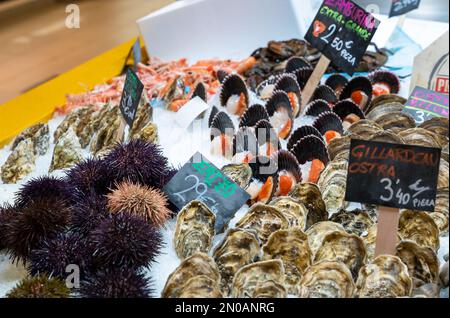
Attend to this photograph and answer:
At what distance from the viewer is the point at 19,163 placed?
1821 mm

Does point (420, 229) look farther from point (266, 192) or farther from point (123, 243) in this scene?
point (123, 243)

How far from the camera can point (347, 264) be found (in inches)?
48.5

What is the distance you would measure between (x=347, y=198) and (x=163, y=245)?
0.48 m

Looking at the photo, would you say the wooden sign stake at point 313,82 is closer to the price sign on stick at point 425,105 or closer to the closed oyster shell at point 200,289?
the price sign on stick at point 425,105

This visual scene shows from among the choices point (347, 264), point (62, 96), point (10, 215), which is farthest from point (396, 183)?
point (62, 96)

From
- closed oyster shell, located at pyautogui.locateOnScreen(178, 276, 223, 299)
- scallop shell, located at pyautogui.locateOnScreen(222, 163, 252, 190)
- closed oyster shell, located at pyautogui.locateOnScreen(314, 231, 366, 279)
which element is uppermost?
scallop shell, located at pyautogui.locateOnScreen(222, 163, 252, 190)

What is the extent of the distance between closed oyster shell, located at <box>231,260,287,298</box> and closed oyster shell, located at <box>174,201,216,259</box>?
0.66 feet

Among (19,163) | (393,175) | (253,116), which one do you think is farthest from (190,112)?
(393,175)

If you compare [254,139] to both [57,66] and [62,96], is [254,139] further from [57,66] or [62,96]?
[57,66]

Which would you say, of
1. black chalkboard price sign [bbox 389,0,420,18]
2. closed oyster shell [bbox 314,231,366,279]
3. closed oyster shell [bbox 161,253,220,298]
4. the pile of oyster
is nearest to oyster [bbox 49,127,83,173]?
the pile of oyster

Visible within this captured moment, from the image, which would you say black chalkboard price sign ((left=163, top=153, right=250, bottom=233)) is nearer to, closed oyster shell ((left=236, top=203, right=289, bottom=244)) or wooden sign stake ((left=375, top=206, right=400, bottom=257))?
closed oyster shell ((left=236, top=203, right=289, bottom=244))

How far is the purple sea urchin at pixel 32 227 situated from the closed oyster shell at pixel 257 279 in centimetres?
47

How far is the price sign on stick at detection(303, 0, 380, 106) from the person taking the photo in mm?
2074

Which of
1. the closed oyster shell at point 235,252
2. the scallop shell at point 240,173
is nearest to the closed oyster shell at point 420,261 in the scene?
the closed oyster shell at point 235,252
